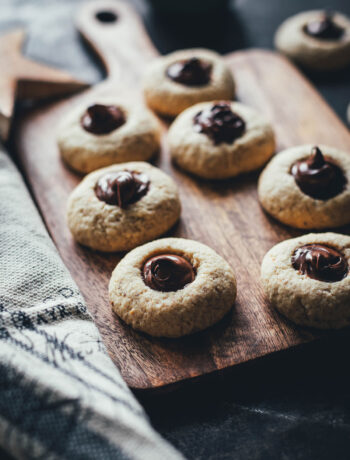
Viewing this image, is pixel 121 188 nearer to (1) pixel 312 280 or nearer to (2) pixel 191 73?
(1) pixel 312 280

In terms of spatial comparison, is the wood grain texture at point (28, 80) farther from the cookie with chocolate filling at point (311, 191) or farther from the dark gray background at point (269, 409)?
the dark gray background at point (269, 409)

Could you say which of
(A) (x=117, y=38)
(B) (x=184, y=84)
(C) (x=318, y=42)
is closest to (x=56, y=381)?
(B) (x=184, y=84)

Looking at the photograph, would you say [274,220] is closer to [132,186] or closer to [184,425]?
[132,186]

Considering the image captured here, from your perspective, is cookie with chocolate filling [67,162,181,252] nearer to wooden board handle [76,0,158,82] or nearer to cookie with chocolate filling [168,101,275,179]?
cookie with chocolate filling [168,101,275,179]

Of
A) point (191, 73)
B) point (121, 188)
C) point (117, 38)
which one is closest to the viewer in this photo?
point (121, 188)

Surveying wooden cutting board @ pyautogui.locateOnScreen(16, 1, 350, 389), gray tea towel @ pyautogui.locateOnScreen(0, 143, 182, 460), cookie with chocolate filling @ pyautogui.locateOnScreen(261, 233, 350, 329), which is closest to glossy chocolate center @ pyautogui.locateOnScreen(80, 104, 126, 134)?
wooden cutting board @ pyautogui.locateOnScreen(16, 1, 350, 389)

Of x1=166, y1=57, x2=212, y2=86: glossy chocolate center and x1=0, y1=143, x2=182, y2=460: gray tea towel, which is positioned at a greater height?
x1=166, y1=57, x2=212, y2=86: glossy chocolate center
